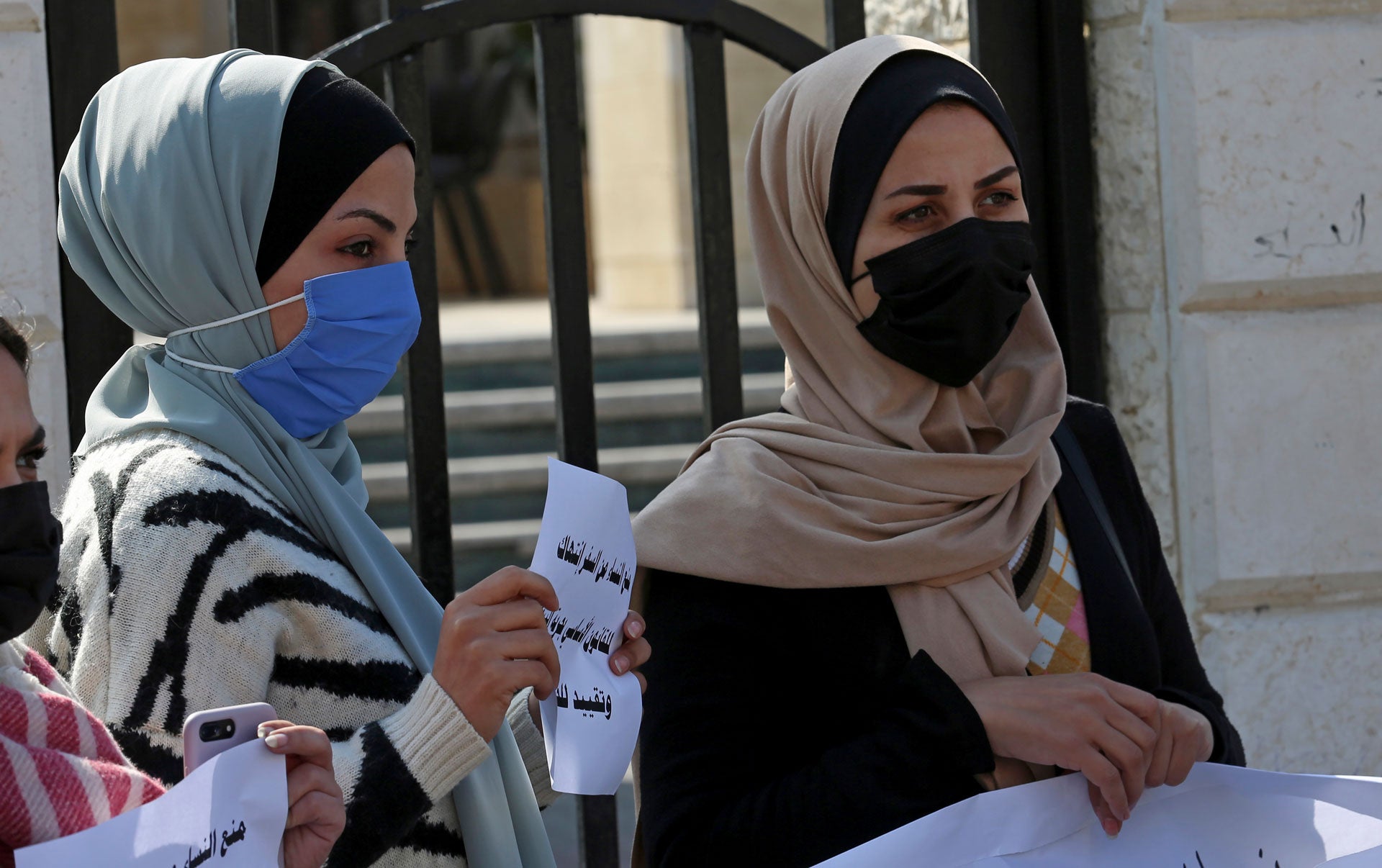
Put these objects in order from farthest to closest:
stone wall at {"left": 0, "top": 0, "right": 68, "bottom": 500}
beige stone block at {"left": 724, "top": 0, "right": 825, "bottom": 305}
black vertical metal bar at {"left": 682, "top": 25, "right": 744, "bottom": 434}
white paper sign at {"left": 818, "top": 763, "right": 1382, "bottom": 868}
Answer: beige stone block at {"left": 724, "top": 0, "right": 825, "bottom": 305}, black vertical metal bar at {"left": 682, "top": 25, "right": 744, "bottom": 434}, stone wall at {"left": 0, "top": 0, "right": 68, "bottom": 500}, white paper sign at {"left": 818, "top": 763, "right": 1382, "bottom": 868}

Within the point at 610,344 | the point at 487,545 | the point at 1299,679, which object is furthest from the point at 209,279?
the point at 610,344

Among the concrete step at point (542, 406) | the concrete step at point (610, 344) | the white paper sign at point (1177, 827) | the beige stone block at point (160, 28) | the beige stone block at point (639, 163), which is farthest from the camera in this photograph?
the beige stone block at point (160, 28)

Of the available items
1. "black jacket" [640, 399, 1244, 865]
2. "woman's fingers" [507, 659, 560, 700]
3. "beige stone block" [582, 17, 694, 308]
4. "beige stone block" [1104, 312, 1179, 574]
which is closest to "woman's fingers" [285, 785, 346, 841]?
"woman's fingers" [507, 659, 560, 700]

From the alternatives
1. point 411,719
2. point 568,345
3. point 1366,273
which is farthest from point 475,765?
point 1366,273

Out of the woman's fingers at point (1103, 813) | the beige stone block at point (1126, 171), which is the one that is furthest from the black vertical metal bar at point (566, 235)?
the woman's fingers at point (1103, 813)

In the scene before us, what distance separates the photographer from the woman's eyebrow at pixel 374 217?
171 centimetres

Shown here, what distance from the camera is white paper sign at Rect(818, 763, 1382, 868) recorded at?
1.55 meters

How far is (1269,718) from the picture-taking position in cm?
275

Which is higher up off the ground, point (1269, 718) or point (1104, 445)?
point (1104, 445)

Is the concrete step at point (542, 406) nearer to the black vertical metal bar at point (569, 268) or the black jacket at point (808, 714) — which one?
the black vertical metal bar at point (569, 268)

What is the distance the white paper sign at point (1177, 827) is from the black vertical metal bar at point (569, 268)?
3.84 ft

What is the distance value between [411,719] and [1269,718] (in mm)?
1892

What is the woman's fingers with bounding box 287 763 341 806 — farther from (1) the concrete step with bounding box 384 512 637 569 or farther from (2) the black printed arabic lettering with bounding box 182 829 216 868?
(1) the concrete step with bounding box 384 512 637 569

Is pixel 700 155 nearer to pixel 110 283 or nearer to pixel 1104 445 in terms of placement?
pixel 1104 445
